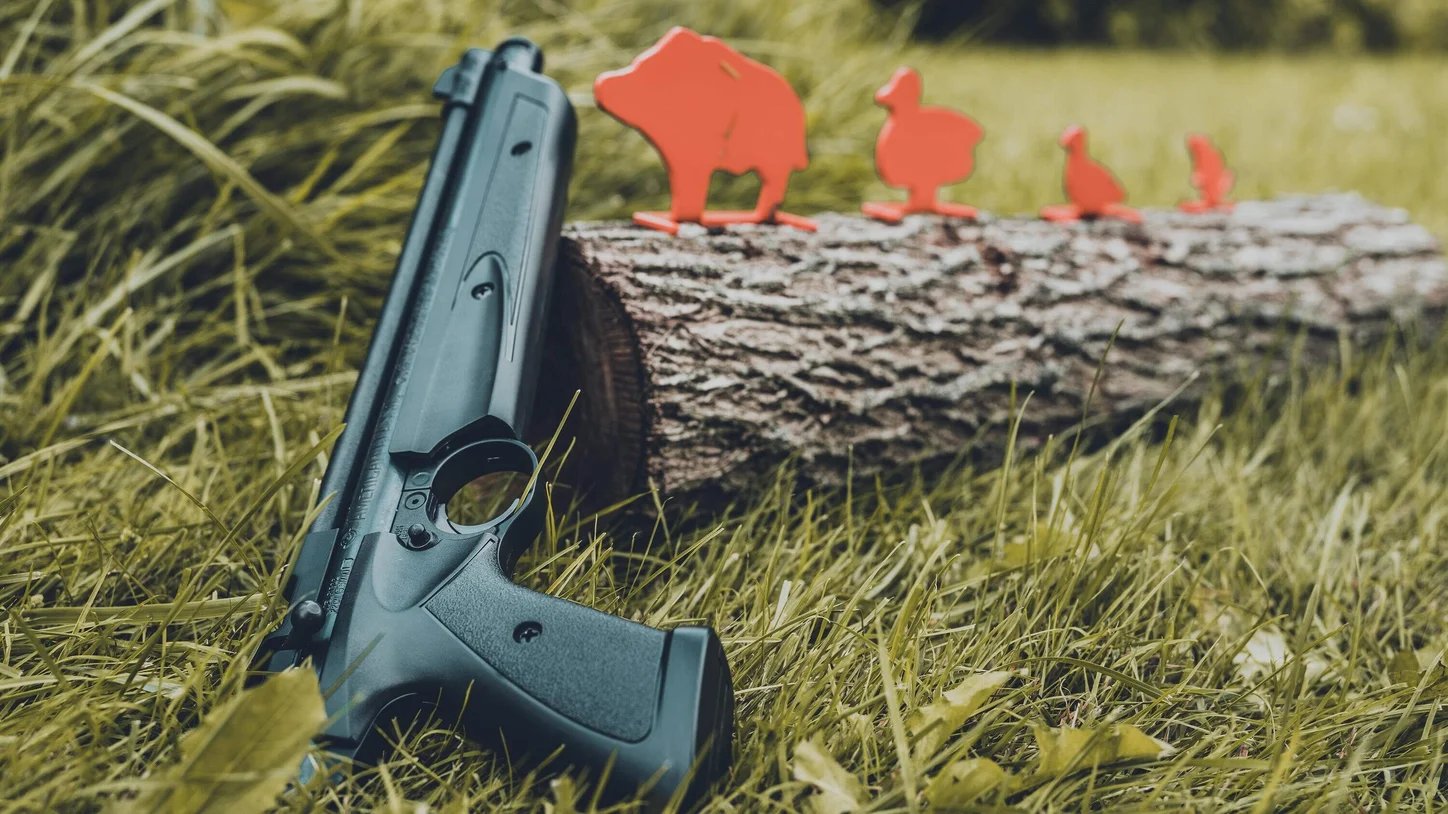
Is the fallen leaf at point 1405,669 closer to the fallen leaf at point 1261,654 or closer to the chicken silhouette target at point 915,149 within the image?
the fallen leaf at point 1261,654

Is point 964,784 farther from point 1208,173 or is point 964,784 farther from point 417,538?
point 1208,173

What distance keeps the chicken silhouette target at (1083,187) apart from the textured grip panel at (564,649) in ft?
4.51

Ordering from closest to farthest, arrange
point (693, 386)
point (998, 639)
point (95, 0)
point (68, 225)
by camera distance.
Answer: point (998, 639) → point (693, 386) → point (68, 225) → point (95, 0)

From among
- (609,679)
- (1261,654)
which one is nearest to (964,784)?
(609,679)

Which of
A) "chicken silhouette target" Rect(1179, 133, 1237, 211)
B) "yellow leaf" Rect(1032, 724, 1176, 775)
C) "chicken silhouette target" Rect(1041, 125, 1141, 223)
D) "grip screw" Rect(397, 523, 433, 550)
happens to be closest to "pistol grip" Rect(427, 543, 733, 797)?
"grip screw" Rect(397, 523, 433, 550)

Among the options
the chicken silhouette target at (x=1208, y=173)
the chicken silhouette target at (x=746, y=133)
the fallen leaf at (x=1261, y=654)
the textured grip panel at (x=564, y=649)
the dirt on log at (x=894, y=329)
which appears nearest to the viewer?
the textured grip panel at (x=564, y=649)

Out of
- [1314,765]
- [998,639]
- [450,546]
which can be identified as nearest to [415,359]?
[450,546]

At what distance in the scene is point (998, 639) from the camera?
1193 mm

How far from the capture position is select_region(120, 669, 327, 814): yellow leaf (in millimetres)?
827

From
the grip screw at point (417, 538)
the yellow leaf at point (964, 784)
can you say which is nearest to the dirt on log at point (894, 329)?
the grip screw at point (417, 538)

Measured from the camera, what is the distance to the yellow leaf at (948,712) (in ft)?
3.30

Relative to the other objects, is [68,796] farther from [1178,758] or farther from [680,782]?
[1178,758]

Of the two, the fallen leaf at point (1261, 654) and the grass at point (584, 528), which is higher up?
the grass at point (584, 528)

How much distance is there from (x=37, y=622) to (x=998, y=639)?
1.16 m
